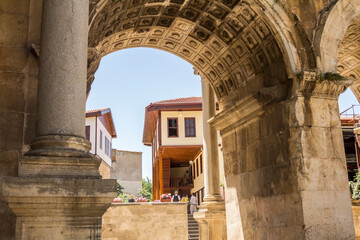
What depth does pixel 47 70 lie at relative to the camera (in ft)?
17.0

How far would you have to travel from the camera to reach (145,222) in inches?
650

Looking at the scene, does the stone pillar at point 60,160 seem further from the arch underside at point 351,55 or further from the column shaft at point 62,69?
the arch underside at point 351,55

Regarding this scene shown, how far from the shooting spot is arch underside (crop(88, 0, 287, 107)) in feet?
28.4

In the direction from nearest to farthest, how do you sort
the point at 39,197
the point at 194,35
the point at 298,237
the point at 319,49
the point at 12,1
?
the point at 39,197
the point at 12,1
the point at 298,237
the point at 319,49
the point at 194,35

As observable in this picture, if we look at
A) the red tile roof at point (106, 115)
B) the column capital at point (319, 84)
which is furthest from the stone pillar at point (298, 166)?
the red tile roof at point (106, 115)

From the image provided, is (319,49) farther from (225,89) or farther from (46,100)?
(46,100)

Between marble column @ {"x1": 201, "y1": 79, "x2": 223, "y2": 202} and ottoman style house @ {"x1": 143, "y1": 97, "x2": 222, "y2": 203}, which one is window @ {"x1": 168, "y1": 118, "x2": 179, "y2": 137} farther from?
marble column @ {"x1": 201, "y1": 79, "x2": 223, "y2": 202}

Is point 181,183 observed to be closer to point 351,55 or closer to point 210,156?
point 210,156

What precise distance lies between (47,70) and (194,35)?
5.76 metres

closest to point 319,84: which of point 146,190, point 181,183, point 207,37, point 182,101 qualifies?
point 207,37

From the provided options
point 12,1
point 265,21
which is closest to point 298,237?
point 265,21

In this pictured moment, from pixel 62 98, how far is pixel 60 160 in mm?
819

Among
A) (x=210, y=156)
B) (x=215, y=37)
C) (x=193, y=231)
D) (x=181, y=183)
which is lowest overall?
(x=193, y=231)

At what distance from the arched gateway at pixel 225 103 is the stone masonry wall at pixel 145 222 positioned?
13.5ft
